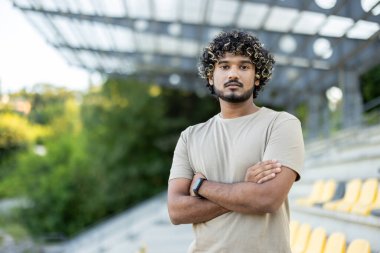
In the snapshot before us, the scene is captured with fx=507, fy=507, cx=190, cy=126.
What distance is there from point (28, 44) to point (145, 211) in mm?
23090

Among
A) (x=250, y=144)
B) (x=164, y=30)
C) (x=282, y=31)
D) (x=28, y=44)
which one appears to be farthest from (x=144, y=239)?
(x=28, y=44)

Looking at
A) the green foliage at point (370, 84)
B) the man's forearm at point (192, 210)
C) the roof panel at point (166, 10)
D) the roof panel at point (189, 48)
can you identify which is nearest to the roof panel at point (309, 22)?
the green foliage at point (370, 84)

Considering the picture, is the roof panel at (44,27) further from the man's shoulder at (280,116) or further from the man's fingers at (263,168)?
the man's fingers at (263,168)

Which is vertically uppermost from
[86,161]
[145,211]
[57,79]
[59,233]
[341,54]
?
[57,79]

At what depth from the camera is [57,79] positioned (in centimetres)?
3875

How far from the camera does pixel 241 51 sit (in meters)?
2.04

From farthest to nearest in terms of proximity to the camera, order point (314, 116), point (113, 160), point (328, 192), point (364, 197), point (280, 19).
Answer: point (113, 160)
point (314, 116)
point (280, 19)
point (328, 192)
point (364, 197)

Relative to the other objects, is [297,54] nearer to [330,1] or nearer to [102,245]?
[330,1]

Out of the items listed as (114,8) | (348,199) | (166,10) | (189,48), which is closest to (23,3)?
(114,8)

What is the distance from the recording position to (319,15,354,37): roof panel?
9430 mm

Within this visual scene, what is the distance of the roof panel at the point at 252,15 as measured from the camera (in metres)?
10.4

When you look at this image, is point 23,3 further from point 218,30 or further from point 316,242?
point 316,242

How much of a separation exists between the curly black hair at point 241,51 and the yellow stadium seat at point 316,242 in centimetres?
239

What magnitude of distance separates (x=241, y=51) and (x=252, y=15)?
30.2 feet
